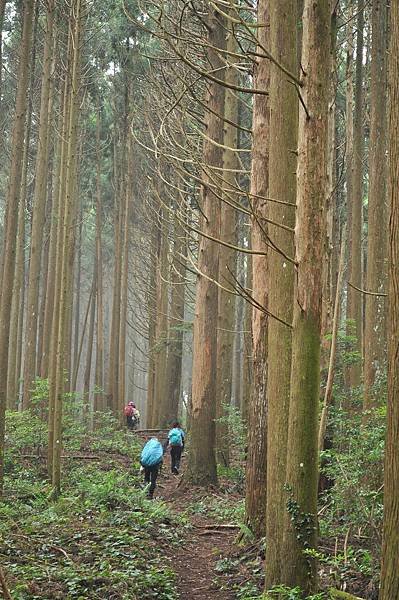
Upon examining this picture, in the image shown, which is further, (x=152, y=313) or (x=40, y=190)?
(x=152, y=313)

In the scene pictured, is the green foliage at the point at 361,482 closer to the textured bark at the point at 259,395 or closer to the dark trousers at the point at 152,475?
the textured bark at the point at 259,395

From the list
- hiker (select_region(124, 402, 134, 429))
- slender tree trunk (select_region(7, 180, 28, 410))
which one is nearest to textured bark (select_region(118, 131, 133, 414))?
hiker (select_region(124, 402, 134, 429))

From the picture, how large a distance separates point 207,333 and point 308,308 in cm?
792

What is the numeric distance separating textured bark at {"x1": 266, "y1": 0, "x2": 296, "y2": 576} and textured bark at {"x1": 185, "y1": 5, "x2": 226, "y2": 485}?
22.0 feet

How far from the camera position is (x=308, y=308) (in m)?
5.07

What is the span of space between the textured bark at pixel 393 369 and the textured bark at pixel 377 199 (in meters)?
7.58

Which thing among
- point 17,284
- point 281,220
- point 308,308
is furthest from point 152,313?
point 308,308

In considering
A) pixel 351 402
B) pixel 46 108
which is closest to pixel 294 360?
pixel 351 402

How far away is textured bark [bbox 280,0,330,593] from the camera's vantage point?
5.02m

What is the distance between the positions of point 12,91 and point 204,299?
16.6m

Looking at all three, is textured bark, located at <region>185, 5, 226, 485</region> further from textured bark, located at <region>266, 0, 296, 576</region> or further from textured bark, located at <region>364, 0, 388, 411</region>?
textured bark, located at <region>266, 0, 296, 576</region>

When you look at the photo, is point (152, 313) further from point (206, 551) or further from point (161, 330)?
point (206, 551)

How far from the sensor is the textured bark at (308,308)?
16.5 feet

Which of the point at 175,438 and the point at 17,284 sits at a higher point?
the point at 17,284
